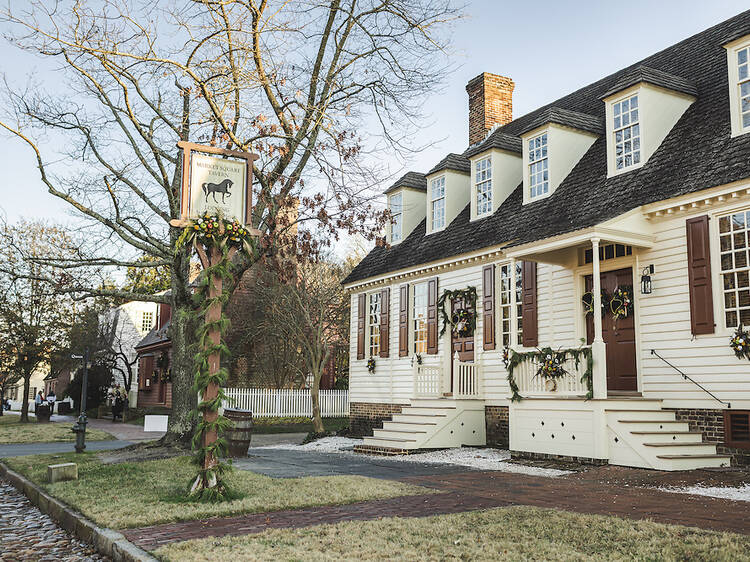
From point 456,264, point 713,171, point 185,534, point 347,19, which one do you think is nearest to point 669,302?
point 713,171

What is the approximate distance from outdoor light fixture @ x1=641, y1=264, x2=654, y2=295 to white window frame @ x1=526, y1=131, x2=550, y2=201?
137 inches

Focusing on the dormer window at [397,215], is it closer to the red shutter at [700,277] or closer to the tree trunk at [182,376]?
the tree trunk at [182,376]

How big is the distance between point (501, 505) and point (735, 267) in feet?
19.4

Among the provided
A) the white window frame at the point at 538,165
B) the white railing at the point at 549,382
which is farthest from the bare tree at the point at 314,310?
the white railing at the point at 549,382

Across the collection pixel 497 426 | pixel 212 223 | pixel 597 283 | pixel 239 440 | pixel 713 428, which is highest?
pixel 212 223

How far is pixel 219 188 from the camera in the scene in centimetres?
852

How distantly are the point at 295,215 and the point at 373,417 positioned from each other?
26.2 ft

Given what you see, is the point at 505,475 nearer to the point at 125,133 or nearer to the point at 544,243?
the point at 544,243

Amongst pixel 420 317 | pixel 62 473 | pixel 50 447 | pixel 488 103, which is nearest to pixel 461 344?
pixel 420 317

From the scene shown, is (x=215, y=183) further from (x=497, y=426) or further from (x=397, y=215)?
(x=397, y=215)

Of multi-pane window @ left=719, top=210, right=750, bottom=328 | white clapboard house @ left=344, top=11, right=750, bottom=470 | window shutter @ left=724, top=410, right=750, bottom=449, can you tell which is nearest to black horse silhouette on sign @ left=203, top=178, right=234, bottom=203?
white clapboard house @ left=344, top=11, right=750, bottom=470

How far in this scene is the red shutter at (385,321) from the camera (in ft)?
62.0

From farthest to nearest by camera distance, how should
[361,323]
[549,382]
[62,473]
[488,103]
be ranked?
1. [488,103]
2. [361,323]
3. [549,382]
4. [62,473]

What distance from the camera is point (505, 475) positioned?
10273 mm
